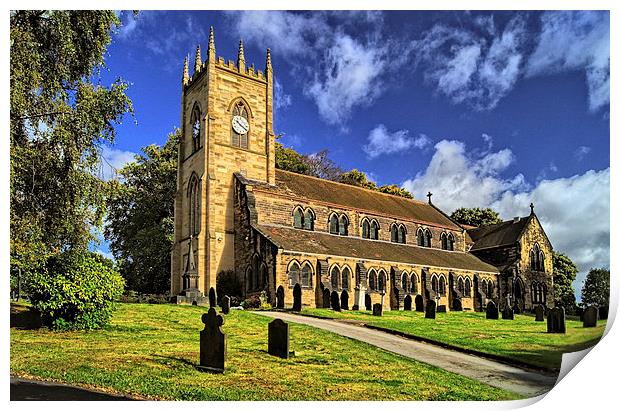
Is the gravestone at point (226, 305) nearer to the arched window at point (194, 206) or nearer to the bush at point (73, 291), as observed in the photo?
the bush at point (73, 291)

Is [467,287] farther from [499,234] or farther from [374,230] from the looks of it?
[499,234]

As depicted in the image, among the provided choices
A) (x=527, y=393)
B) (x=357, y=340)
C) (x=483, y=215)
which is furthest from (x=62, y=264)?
(x=483, y=215)

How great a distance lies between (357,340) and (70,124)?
10.1 m

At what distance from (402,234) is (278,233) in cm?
1305

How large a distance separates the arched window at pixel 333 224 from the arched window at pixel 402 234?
6.59m

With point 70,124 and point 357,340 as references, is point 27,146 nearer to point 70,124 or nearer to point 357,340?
point 70,124

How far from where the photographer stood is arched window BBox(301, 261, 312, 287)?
1184 inches

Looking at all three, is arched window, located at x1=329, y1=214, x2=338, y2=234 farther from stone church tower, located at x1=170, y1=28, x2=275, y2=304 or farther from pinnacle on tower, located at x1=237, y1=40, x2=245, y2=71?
pinnacle on tower, located at x1=237, y1=40, x2=245, y2=71

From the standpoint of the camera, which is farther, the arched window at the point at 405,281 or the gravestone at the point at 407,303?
the arched window at the point at 405,281

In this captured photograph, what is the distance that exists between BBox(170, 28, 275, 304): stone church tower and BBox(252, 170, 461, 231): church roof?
1.73 metres

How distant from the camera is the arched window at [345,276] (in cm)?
3222

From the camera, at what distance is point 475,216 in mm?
60781

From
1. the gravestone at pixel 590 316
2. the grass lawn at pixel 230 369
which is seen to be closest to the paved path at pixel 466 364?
the grass lawn at pixel 230 369

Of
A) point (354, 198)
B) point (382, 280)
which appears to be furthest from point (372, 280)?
point (354, 198)
